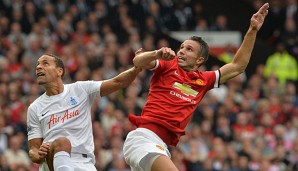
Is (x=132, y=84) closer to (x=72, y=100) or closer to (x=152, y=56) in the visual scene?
(x=72, y=100)

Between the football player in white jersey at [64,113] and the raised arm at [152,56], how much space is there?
328mm

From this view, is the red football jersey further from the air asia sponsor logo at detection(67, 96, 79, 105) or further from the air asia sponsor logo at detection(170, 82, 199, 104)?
the air asia sponsor logo at detection(67, 96, 79, 105)

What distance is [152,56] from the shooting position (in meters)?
9.60

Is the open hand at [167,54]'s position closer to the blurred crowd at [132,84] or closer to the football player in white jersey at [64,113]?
the football player in white jersey at [64,113]

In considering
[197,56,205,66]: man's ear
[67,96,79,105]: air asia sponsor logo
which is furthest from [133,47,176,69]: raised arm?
[67,96,79,105]: air asia sponsor logo

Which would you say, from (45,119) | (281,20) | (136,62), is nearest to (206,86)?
(136,62)

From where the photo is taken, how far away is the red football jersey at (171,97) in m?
10.1

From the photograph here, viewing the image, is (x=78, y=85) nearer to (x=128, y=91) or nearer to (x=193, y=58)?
(x=193, y=58)

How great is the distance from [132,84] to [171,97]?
8623 mm

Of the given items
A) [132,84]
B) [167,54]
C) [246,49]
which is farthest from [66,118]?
[132,84]

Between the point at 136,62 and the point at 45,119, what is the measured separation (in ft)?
4.48

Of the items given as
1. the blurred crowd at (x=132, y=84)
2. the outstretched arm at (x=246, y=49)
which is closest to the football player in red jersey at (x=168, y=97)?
the outstretched arm at (x=246, y=49)

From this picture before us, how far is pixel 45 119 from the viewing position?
10438 mm

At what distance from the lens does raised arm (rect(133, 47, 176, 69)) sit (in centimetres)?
931
